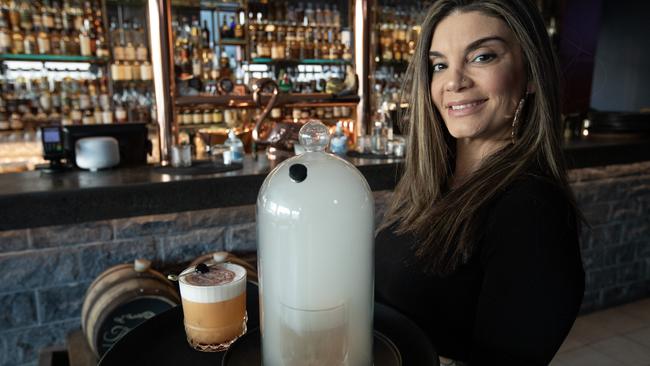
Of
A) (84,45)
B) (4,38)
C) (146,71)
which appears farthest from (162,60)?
(4,38)

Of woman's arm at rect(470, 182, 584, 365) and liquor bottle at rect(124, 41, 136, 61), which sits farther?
liquor bottle at rect(124, 41, 136, 61)

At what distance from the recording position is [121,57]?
14.1 feet

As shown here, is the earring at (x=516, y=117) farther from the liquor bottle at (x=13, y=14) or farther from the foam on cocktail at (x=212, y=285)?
the liquor bottle at (x=13, y=14)

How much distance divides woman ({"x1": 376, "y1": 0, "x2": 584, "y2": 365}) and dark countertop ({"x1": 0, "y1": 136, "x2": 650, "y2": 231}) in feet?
2.95

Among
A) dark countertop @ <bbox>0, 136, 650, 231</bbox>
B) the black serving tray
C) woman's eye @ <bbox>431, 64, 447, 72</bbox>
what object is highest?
woman's eye @ <bbox>431, 64, 447, 72</bbox>

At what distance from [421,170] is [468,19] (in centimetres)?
41

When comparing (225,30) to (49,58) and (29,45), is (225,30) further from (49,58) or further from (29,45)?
(29,45)

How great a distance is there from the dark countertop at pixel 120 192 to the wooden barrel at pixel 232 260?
0.22m

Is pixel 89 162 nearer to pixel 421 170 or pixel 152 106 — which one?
pixel 421 170

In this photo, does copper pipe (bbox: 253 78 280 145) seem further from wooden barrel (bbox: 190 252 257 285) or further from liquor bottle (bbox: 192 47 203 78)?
liquor bottle (bbox: 192 47 203 78)

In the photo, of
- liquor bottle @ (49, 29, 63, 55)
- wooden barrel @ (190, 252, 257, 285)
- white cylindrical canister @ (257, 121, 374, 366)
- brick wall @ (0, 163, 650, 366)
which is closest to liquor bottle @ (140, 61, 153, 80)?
liquor bottle @ (49, 29, 63, 55)

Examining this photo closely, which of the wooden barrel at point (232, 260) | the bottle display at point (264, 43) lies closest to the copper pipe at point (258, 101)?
the wooden barrel at point (232, 260)

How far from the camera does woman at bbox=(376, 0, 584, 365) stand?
87 centimetres

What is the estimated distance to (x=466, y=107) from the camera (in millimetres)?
1153
